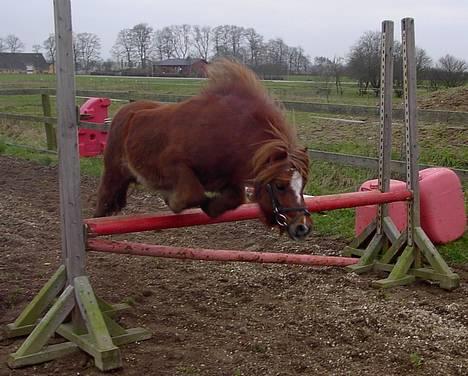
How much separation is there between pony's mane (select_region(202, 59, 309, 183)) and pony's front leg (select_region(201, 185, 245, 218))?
37cm

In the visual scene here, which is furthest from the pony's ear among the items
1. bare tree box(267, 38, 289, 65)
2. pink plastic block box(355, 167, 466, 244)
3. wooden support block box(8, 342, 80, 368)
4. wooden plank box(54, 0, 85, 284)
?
bare tree box(267, 38, 289, 65)

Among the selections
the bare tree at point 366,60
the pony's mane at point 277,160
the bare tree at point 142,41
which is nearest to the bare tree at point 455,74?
the bare tree at point 366,60

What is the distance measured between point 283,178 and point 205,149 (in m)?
0.57

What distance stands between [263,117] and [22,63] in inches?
1234

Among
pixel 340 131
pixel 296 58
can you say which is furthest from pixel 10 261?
pixel 296 58

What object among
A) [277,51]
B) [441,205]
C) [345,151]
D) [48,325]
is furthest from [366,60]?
[48,325]

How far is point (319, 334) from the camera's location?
412cm

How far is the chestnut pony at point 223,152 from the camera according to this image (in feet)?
11.4

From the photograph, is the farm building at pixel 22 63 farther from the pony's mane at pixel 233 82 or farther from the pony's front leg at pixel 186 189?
the pony's front leg at pixel 186 189

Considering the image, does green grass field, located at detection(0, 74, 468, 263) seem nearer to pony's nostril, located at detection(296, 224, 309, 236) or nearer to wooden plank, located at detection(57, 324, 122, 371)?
pony's nostril, located at detection(296, 224, 309, 236)

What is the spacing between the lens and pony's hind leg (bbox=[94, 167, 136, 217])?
4430 mm

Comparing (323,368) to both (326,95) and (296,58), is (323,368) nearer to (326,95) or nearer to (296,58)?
(326,95)

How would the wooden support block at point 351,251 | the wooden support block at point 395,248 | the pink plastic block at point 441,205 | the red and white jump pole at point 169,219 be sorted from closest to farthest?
the red and white jump pole at point 169,219 < the wooden support block at point 395,248 < the pink plastic block at point 441,205 < the wooden support block at point 351,251

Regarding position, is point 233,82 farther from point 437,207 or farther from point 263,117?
→ point 437,207
